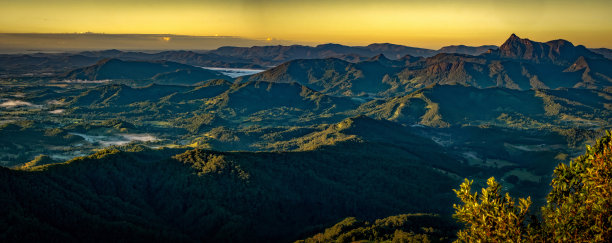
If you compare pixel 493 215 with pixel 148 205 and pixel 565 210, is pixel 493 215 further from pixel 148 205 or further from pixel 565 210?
pixel 148 205

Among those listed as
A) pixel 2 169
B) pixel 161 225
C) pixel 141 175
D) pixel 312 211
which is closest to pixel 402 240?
pixel 312 211

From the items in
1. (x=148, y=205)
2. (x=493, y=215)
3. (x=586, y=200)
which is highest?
(x=586, y=200)

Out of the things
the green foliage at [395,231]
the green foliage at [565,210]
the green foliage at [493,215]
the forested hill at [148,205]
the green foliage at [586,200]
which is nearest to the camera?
the green foliage at [586,200]

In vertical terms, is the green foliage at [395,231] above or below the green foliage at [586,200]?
below

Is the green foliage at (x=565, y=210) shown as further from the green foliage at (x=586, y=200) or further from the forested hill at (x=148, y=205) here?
the forested hill at (x=148, y=205)

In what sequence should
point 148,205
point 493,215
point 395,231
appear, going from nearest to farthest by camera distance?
point 493,215 → point 395,231 → point 148,205

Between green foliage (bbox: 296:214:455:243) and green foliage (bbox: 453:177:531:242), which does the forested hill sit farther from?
green foliage (bbox: 453:177:531:242)

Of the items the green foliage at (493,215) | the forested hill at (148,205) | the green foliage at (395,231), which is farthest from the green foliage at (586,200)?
the forested hill at (148,205)

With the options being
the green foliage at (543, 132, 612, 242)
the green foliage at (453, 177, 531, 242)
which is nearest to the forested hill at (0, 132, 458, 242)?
the green foliage at (453, 177, 531, 242)

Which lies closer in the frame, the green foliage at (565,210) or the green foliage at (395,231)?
the green foliage at (565,210)

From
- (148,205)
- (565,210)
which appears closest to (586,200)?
(565,210)

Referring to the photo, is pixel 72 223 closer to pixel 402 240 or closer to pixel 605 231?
pixel 402 240

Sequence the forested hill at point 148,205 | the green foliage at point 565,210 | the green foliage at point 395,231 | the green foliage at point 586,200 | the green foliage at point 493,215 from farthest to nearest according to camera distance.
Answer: the green foliage at point 395,231 < the forested hill at point 148,205 < the green foliage at point 493,215 < the green foliage at point 565,210 < the green foliage at point 586,200
